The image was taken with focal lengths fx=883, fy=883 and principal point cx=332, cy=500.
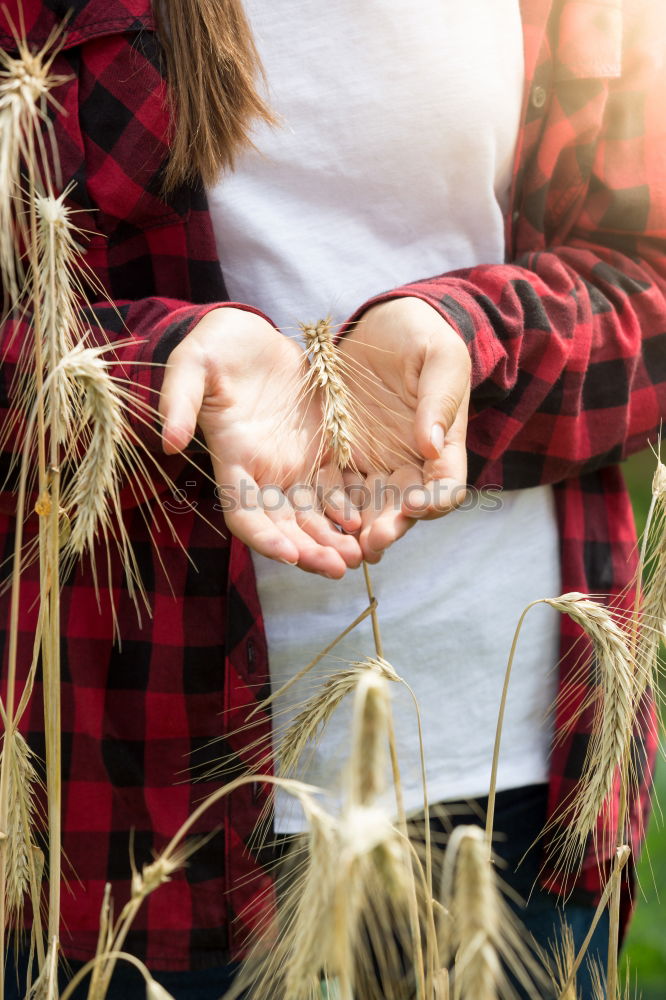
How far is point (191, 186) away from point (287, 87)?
0.14 m

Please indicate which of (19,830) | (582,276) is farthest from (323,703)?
(582,276)

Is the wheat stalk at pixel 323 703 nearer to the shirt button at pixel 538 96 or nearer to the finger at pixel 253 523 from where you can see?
the finger at pixel 253 523

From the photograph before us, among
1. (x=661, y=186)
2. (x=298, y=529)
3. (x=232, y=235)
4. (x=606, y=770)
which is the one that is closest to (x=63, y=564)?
(x=298, y=529)

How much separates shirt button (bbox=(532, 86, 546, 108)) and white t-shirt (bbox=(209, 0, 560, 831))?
1 centimetres

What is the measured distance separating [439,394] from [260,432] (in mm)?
147

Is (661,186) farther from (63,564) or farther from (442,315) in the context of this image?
(63,564)

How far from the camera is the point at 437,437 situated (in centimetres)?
63

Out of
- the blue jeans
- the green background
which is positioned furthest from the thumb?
the green background

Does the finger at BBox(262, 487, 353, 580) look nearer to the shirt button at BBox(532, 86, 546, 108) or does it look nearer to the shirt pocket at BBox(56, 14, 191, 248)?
the shirt pocket at BBox(56, 14, 191, 248)

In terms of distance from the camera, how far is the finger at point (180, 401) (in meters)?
0.56

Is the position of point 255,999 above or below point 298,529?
below

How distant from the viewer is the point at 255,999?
1.70 feet

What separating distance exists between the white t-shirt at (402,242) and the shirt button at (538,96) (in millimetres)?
15

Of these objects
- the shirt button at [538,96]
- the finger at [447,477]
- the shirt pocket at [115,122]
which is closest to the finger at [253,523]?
the finger at [447,477]
